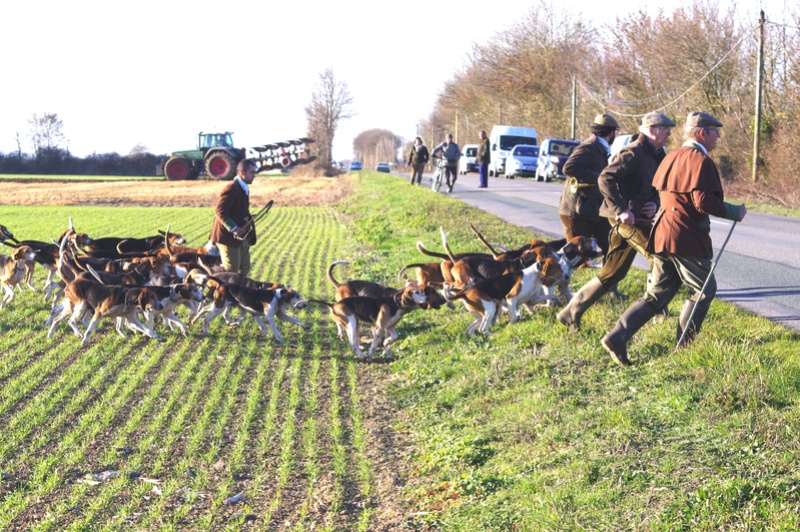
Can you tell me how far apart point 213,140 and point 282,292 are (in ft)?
154

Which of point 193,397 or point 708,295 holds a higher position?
point 708,295

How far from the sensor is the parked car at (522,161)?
44844 mm

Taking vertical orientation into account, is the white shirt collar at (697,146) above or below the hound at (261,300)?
above

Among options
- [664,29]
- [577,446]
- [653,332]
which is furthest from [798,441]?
[664,29]

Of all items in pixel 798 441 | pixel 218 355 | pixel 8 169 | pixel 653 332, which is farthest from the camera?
pixel 8 169

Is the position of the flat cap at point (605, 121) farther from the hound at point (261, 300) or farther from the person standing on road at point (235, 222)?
the person standing on road at point (235, 222)

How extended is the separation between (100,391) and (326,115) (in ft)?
263

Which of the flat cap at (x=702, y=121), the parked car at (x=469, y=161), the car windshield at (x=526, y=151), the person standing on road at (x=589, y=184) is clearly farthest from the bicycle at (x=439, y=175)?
the parked car at (x=469, y=161)

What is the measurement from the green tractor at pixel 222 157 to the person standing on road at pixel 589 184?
36607mm

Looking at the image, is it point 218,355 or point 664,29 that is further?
point 664,29

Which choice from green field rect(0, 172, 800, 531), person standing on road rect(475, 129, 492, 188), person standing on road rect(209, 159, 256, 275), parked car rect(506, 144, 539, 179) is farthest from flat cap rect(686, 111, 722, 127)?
parked car rect(506, 144, 539, 179)

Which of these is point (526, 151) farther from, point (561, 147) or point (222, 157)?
point (222, 157)

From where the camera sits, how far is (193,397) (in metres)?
8.09

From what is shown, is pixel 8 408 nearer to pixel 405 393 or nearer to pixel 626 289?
pixel 405 393
